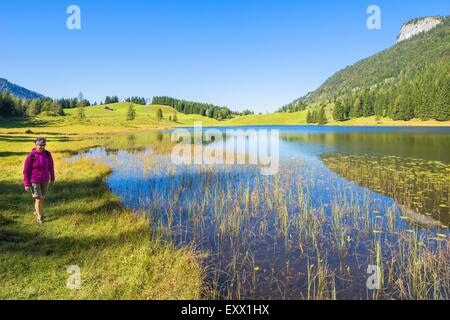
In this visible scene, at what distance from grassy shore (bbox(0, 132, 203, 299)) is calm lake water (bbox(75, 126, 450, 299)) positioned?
1.01 m

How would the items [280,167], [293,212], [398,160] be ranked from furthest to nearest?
[398,160], [280,167], [293,212]

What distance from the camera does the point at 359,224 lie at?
13.5m

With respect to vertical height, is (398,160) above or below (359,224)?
above

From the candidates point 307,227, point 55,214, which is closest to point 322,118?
point 307,227

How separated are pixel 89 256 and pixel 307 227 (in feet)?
29.5

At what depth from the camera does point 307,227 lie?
43.4ft

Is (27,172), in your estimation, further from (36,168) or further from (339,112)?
(339,112)

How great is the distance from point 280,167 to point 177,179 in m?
10.9

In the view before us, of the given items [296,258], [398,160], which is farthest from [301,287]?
[398,160]

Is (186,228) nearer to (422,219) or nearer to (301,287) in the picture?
(301,287)

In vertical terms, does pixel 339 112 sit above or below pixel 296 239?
above

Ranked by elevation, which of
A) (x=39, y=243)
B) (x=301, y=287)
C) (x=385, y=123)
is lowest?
(x=301, y=287)

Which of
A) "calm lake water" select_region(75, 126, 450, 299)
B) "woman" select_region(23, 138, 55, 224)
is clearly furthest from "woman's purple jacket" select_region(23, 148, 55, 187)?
"calm lake water" select_region(75, 126, 450, 299)

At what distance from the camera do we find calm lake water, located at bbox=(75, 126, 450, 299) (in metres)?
8.69
